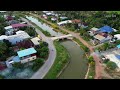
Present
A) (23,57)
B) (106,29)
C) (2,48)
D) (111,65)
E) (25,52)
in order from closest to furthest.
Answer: (111,65) → (23,57) → (25,52) → (2,48) → (106,29)

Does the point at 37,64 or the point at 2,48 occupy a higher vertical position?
the point at 2,48

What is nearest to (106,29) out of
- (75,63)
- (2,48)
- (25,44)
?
(75,63)

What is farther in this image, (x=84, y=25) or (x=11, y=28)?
(x=84, y=25)

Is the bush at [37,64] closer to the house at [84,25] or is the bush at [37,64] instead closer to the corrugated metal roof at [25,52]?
the corrugated metal roof at [25,52]

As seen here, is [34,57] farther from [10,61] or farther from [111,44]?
[111,44]

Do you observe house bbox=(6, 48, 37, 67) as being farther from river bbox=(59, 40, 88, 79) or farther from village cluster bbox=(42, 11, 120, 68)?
village cluster bbox=(42, 11, 120, 68)

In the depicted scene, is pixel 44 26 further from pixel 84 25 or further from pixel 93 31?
pixel 93 31

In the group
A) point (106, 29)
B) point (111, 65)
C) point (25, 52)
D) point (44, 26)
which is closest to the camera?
point (111, 65)
